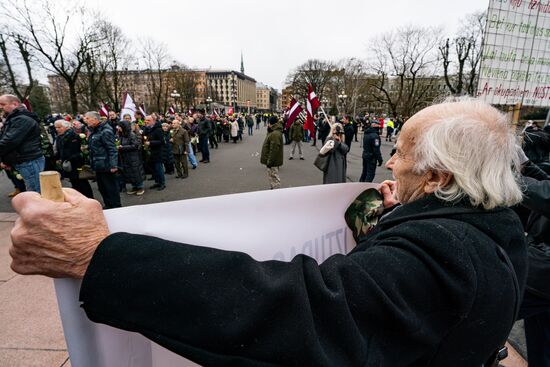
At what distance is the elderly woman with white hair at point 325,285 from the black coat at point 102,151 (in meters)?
5.60

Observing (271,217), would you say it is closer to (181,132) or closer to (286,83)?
(181,132)

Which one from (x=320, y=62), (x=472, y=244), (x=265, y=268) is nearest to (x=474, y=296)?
(x=472, y=244)

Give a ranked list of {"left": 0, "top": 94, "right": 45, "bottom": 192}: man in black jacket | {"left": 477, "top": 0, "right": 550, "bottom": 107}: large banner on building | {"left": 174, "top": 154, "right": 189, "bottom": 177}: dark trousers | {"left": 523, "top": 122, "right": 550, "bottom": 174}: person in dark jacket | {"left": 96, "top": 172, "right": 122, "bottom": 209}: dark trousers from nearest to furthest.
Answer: {"left": 477, "top": 0, "right": 550, "bottom": 107}: large banner on building, {"left": 523, "top": 122, "right": 550, "bottom": 174}: person in dark jacket, {"left": 0, "top": 94, "right": 45, "bottom": 192}: man in black jacket, {"left": 96, "top": 172, "right": 122, "bottom": 209}: dark trousers, {"left": 174, "top": 154, "right": 189, "bottom": 177}: dark trousers

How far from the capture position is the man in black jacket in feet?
16.0

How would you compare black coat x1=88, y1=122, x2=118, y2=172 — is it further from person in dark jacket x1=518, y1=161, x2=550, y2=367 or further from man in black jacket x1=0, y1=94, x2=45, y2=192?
person in dark jacket x1=518, y1=161, x2=550, y2=367

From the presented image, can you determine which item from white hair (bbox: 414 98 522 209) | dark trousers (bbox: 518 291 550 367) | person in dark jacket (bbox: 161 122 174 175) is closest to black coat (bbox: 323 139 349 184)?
dark trousers (bbox: 518 291 550 367)

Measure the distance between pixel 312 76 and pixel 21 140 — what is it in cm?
6165

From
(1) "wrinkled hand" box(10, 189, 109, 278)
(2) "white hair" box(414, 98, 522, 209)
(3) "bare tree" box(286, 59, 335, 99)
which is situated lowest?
(1) "wrinkled hand" box(10, 189, 109, 278)

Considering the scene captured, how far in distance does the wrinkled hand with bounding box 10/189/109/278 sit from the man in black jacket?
5.70m

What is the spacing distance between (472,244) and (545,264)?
1523 millimetres

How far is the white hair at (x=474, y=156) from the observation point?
0.88m

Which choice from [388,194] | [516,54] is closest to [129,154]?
[388,194]

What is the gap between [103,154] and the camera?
5605 mm

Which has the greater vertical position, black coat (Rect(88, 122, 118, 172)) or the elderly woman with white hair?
the elderly woman with white hair
